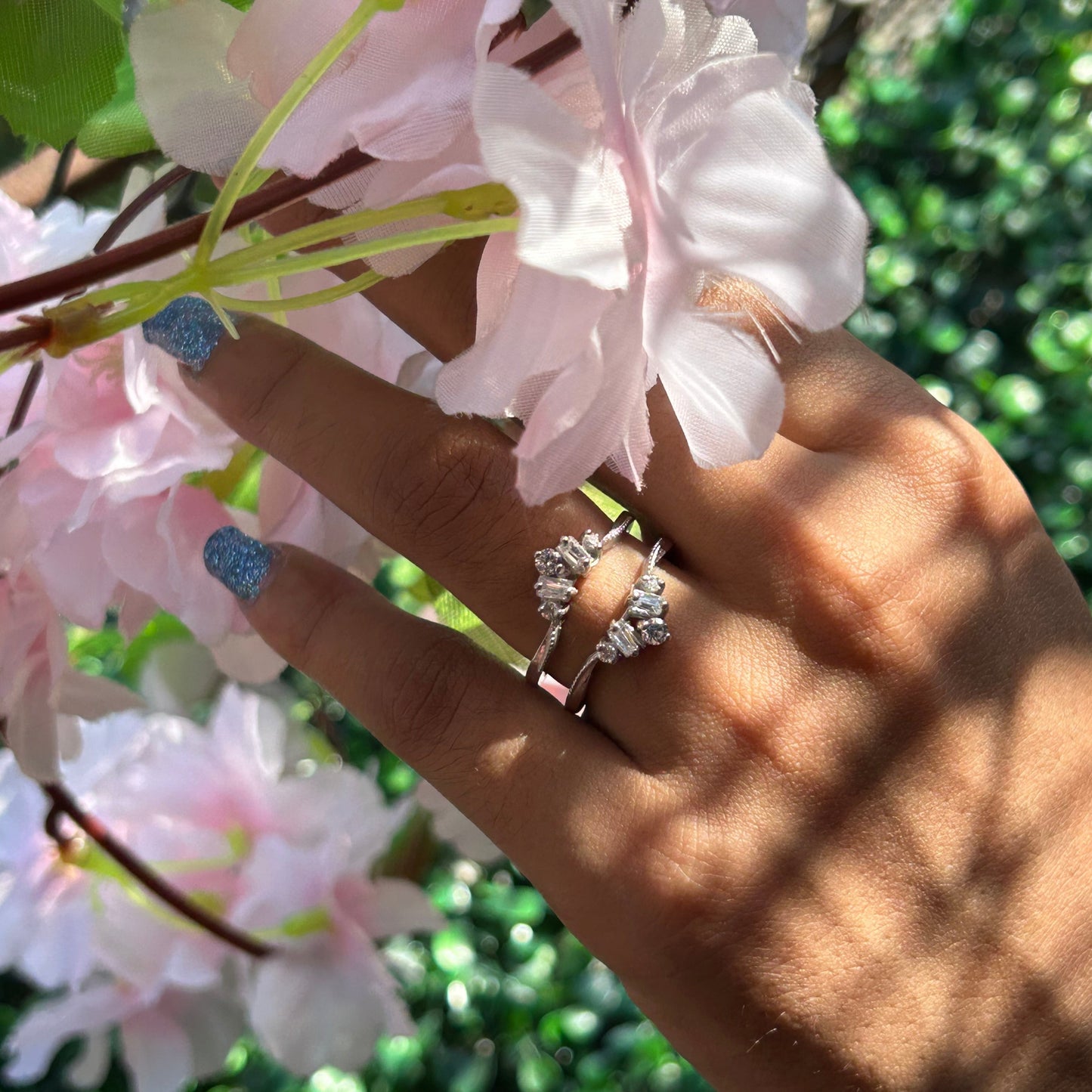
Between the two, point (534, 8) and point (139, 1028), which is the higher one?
point (534, 8)

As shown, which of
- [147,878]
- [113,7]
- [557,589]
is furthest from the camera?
[147,878]

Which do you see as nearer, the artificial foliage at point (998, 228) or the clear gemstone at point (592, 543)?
the clear gemstone at point (592, 543)

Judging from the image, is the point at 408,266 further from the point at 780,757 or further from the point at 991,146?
the point at 991,146

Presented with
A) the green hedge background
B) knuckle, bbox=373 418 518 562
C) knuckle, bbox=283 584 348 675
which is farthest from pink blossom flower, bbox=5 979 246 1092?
the green hedge background

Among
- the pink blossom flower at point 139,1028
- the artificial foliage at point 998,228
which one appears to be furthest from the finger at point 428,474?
the artificial foliage at point 998,228

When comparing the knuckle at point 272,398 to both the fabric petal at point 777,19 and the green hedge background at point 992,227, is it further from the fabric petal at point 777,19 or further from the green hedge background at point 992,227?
the green hedge background at point 992,227

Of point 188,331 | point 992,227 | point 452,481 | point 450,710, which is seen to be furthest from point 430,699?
point 992,227

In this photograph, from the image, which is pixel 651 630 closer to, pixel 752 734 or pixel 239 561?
pixel 752 734

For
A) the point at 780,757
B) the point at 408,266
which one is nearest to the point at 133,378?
the point at 408,266
